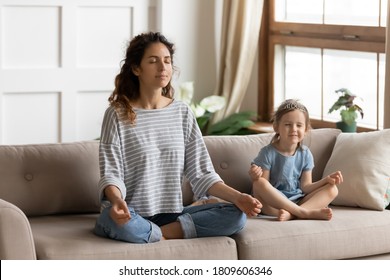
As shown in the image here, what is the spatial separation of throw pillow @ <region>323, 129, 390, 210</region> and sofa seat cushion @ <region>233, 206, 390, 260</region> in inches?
4.1

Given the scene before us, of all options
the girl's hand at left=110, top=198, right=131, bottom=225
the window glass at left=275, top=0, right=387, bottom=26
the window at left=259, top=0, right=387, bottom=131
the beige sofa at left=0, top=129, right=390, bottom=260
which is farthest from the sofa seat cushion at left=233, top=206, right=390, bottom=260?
the window glass at left=275, top=0, right=387, bottom=26

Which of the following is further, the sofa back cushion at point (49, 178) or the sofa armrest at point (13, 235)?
the sofa back cushion at point (49, 178)

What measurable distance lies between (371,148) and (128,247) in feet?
4.07

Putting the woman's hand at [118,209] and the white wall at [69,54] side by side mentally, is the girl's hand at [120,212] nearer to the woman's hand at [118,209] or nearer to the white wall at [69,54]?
the woman's hand at [118,209]

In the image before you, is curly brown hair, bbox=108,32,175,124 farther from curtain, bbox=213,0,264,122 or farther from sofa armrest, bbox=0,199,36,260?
curtain, bbox=213,0,264,122

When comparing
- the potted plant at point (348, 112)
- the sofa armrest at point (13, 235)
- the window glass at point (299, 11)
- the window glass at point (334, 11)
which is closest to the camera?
the sofa armrest at point (13, 235)

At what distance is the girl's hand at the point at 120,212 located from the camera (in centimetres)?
298

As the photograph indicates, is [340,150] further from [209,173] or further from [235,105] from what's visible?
[235,105]

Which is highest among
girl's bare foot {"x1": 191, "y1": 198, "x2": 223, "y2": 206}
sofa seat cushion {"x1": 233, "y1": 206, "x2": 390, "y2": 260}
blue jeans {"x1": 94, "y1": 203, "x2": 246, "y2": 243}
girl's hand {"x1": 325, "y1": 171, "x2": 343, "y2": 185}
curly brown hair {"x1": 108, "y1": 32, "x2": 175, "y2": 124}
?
curly brown hair {"x1": 108, "y1": 32, "x2": 175, "y2": 124}

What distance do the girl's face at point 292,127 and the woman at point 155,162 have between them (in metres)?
0.38

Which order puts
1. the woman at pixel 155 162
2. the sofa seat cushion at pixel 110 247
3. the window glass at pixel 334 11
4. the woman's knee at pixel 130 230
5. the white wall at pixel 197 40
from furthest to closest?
1. the white wall at pixel 197 40
2. the window glass at pixel 334 11
3. the woman at pixel 155 162
4. the woman's knee at pixel 130 230
5. the sofa seat cushion at pixel 110 247

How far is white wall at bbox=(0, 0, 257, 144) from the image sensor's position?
521 cm

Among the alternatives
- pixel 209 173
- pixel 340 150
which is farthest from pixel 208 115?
pixel 209 173

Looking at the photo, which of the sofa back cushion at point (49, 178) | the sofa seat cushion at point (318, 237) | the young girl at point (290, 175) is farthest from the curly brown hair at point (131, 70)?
the sofa seat cushion at point (318, 237)
